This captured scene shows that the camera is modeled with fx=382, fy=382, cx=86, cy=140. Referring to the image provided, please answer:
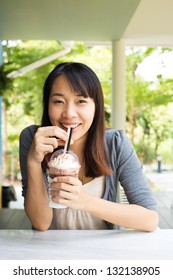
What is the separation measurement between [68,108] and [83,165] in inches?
8.7

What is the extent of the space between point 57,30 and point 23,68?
5.69 feet

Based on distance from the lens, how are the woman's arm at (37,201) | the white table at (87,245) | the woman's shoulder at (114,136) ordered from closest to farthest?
the white table at (87,245)
the woman's arm at (37,201)
the woman's shoulder at (114,136)

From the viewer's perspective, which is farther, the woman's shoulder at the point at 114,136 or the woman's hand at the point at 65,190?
the woman's shoulder at the point at 114,136

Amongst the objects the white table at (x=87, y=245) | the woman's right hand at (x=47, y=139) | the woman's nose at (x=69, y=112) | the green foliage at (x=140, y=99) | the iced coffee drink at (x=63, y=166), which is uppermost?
the green foliage at (x=140, y=99)

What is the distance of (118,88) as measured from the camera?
1.89 metres

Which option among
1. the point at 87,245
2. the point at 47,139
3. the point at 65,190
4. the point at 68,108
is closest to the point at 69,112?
the point at 68,108

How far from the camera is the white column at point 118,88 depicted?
1835 millimetres

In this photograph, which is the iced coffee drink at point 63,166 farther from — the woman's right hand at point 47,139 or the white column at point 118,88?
the white column at point 118,88

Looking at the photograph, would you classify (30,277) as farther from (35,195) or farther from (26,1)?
(26,1)

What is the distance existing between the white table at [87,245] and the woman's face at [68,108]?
274 mm

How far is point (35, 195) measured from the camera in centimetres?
103

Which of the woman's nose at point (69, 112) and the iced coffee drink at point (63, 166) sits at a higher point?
the woman's nose at point (69, 112)

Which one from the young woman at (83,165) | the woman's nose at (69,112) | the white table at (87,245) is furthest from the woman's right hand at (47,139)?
the white table at (87,245)

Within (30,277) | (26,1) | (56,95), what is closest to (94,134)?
(56,95)
